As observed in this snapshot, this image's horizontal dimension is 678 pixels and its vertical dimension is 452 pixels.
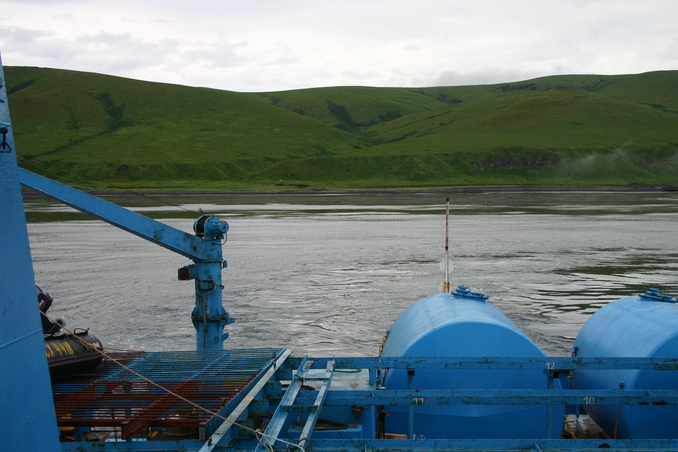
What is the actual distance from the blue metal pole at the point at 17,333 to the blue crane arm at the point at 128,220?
24.2 feet

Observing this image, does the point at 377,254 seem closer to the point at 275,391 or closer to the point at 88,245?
Result: the point at 88,245

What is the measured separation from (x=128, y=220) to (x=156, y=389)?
14.0ft

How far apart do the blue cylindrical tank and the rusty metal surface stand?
5.72 metres

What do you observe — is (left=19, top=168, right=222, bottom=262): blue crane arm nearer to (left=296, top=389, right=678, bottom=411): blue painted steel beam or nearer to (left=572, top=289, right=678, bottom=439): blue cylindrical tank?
(left=296, top=389, right=678, bottom=411): blue painted steel beam

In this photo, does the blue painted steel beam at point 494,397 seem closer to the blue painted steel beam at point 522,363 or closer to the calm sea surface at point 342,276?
the blue painted steel beam at point 522,363

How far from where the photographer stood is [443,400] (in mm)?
8039

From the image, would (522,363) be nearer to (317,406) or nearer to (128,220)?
(317,406)

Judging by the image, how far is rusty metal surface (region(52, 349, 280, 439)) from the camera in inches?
323

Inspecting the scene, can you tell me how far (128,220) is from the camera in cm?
1275

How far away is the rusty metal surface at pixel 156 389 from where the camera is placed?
26.9 ft

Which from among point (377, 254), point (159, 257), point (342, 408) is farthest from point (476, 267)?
point (342, 408)

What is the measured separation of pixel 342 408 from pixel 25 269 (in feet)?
18.8

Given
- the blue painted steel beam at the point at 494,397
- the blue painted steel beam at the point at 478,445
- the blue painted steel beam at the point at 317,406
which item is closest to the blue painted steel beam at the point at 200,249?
the blue painted steel beam at the point at 317,406

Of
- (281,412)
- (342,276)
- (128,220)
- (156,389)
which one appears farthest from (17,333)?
(342,276)
